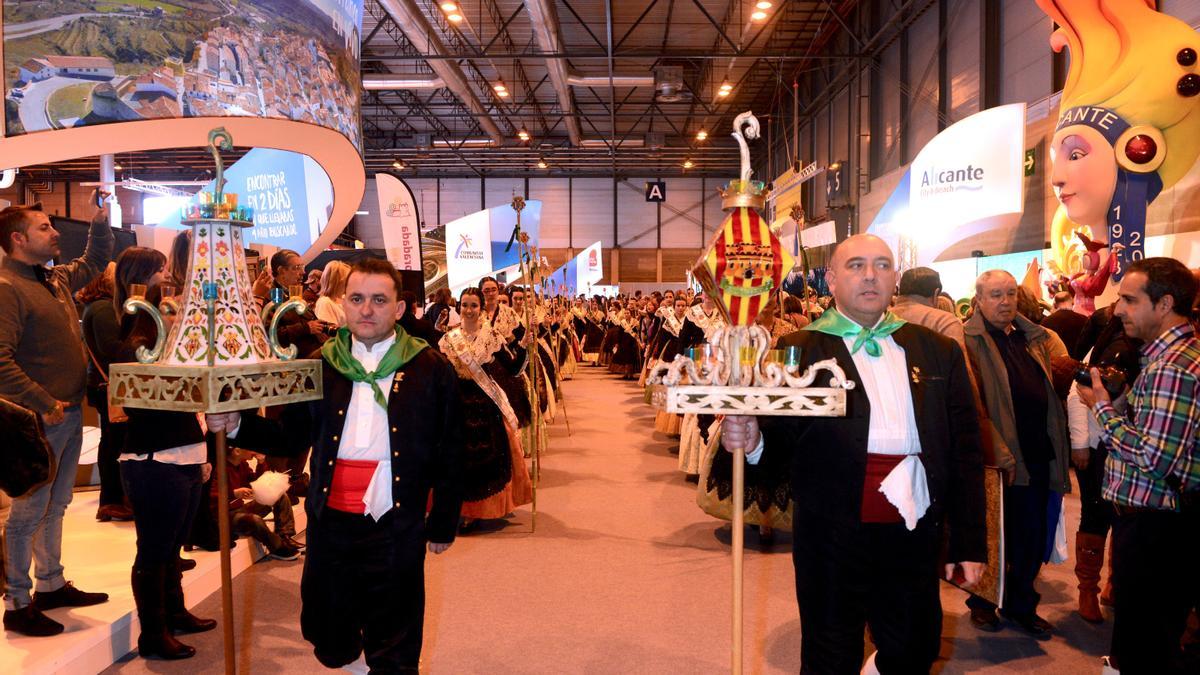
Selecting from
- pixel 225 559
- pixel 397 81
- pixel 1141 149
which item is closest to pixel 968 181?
pixel 1141 149

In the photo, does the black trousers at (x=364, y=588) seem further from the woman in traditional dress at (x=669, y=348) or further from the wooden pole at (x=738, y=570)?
the woman in traditional dress at (x=669, y=348)

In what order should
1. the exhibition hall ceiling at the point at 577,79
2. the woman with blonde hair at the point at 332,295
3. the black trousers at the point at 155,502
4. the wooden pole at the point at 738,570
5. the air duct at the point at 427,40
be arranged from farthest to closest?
the exhibition hall ceiling at the point at 577,79 → the air duct at the point at 427,40 → the woman with blonde hair at the point at 332,295 → the black trousers at the point at 155,502 → the wooden pole at the point at 738,570

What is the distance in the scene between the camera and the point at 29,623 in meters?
3.34

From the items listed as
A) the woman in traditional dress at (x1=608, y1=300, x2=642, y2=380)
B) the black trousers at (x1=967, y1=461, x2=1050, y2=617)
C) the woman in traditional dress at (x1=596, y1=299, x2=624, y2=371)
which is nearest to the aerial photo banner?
the black trousers at (x1=967, y1=461, x2=1050, y2=617)

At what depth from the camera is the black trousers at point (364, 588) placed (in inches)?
101

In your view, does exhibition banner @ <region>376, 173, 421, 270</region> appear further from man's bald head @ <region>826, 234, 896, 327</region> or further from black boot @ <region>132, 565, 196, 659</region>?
man's bald head @ <region>826, 234, 896, 327</region>

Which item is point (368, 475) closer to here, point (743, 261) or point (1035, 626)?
point (743, 261)

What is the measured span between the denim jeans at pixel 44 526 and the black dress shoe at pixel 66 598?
0.02 m

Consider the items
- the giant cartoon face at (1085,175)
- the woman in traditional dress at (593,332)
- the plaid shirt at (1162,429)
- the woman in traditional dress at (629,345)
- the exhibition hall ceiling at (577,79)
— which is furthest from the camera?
the woman in traditional dress at (593,332)

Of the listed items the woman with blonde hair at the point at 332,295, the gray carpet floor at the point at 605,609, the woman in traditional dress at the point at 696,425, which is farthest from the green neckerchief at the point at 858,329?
the woman with blonde hair at the point at 332,295

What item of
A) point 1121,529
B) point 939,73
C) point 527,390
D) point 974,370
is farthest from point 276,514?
point 939,73

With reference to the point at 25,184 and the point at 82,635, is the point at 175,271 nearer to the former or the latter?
the point at 82,635

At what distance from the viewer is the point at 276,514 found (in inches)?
196

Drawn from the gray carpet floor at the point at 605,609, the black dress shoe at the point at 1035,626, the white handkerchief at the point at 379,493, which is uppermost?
the white handkerchief at the point at 379,493
